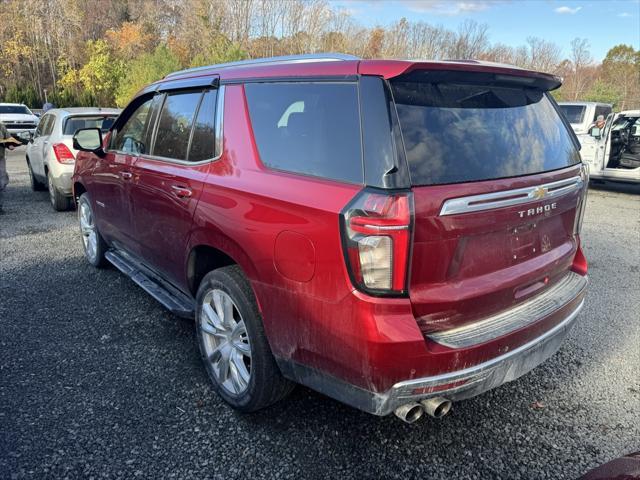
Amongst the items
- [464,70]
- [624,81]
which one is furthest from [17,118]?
[624,81]

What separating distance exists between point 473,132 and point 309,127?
785 mm

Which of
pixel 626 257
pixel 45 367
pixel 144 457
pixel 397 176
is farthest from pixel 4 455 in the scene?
pixel 626 257

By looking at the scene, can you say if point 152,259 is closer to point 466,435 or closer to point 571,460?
point 466,435

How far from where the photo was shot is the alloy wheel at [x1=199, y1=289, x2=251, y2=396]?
2.76 m

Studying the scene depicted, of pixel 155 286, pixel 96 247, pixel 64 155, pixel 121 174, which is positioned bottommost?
pixel 96 247

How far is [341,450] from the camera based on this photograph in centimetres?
255

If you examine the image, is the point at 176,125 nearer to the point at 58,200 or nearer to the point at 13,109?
the point at 58,200

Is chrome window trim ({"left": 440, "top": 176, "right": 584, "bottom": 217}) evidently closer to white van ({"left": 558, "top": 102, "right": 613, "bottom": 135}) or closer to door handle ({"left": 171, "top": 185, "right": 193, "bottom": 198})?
door handle ({"left": 171, "top": 185, "right": 193, "bottom": 198})

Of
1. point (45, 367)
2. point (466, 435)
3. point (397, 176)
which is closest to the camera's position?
point (397, 176)

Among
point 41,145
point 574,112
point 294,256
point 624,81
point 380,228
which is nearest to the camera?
point 380,228

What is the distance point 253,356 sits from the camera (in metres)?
2.57

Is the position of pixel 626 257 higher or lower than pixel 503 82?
lower

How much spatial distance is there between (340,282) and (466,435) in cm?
131

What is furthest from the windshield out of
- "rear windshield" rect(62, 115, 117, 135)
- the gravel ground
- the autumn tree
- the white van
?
the autumn tree
